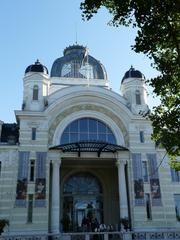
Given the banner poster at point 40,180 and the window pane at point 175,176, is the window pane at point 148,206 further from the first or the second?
the banner poster at point 40,180

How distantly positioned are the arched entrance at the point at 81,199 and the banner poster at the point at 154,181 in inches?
214

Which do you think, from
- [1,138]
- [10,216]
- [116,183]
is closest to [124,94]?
[116,183]

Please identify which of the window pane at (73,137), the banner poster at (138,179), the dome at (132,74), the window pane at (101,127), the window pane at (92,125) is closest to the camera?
the banner poster at (138,179)

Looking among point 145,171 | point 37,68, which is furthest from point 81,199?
point 37,68

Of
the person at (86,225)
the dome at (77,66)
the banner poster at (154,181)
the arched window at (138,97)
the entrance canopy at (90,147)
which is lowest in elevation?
the person at (86,225)

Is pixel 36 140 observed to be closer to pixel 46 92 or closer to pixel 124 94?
pixel 46 92

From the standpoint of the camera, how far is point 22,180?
2584 cm

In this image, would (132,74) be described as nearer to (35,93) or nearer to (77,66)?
(77,66)

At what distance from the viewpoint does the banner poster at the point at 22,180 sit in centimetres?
2525

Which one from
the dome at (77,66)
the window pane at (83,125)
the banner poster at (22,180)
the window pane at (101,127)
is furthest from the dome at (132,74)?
the banner poster at (22,180)

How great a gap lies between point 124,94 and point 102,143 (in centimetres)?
791

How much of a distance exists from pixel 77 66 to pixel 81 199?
16.0 metres

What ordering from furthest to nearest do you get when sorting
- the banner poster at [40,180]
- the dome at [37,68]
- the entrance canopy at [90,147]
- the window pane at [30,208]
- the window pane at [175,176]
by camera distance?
the dome at [37,68], the window pane at [175,176], the entrance canopy at [90,147], the banner poster at [40,180], the window pane at [30,208]

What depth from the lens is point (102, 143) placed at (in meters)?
26.3
